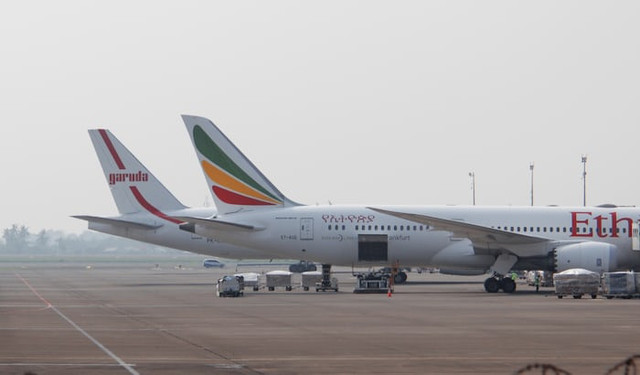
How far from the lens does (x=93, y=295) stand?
56406mm

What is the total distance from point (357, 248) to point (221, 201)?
25.7 ft

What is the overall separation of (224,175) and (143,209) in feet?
27.8

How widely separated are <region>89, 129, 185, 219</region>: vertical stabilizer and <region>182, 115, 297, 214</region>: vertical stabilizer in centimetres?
751

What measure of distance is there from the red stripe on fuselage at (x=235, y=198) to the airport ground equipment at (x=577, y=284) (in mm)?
17644

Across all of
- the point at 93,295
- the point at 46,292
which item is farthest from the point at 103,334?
the point at 46,292

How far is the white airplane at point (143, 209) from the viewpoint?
2744 inches

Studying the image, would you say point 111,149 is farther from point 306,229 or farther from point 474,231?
point 474,231

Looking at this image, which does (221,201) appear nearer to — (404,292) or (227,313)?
(404,292)

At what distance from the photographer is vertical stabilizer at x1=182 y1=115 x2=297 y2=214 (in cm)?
6444

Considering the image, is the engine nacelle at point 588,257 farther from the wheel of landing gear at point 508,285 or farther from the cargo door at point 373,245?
the cargo door at point 373,245

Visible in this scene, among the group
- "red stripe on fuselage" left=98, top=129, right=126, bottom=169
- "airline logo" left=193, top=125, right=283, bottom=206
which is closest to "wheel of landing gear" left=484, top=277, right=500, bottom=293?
"airline logo" left=193, top=125, right=283, bottom=206

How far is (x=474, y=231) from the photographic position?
5941 cm

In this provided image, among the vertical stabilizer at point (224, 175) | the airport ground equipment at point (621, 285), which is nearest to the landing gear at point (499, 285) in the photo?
the airport ground equipment at point (621, 285)

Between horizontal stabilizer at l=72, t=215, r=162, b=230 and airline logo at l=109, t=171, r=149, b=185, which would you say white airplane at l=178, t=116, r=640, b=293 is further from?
airline logo at l=109, t=171, r=149, b=185
